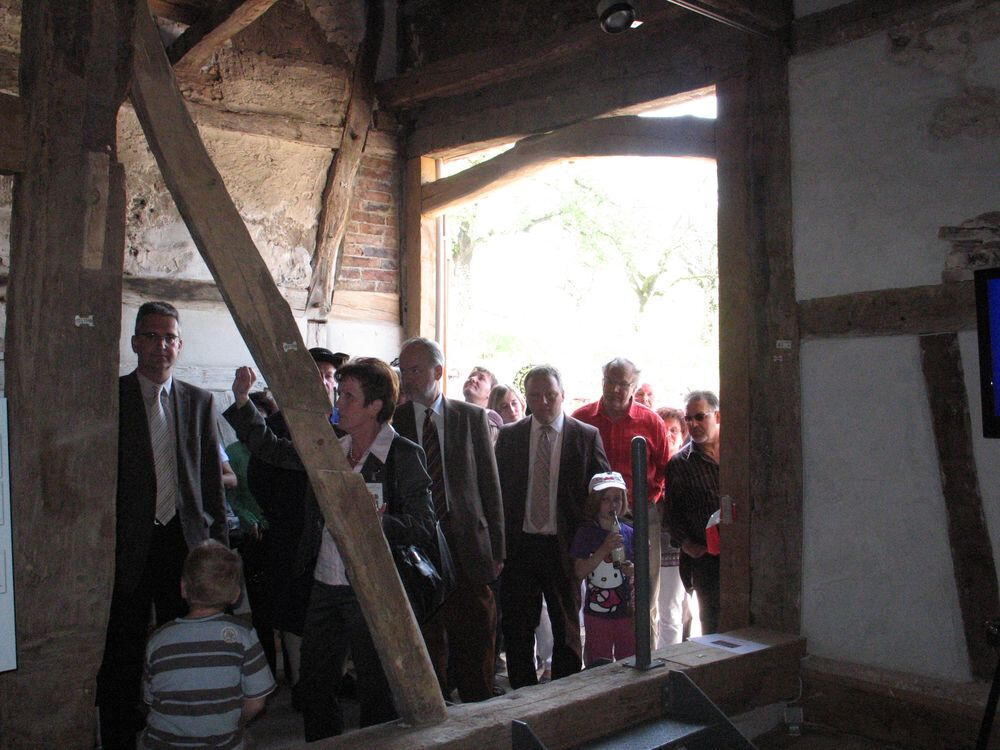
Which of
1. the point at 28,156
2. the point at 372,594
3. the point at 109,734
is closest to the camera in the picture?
the point at 28,156

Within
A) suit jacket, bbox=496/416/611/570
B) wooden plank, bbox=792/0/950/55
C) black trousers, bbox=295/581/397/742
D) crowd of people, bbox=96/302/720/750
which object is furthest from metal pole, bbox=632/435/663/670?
wooden plank, bbox=792/0/950/55

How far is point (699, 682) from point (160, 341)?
233cm

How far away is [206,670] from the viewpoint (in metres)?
2.53

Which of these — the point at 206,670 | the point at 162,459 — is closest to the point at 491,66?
the point at 162,459

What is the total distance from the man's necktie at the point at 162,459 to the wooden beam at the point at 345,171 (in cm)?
245

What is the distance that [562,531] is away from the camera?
414 cm

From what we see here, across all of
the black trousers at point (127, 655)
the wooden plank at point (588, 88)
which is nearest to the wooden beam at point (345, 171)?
the wooden plank at point (588, 88)

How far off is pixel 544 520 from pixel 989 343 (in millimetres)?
1884

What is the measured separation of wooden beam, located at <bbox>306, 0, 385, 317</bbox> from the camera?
5.82m

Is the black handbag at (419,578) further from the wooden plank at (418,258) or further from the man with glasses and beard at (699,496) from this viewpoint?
the wooden plank at (418,258)

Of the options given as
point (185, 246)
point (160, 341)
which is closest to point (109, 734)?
point (160, 341)

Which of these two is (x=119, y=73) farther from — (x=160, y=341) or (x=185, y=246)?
(x=185, y=246)

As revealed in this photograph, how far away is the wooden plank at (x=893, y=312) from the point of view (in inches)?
142

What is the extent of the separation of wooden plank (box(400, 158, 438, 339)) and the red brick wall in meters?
0.07
